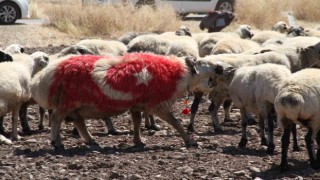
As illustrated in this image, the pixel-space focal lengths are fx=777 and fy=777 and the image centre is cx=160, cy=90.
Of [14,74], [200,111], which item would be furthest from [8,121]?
[200,111]

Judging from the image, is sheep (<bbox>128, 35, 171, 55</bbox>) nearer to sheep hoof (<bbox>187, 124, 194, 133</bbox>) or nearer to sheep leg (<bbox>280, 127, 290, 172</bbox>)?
sheep hoof (<bbox>187, 124, 194, 133</bbox>)

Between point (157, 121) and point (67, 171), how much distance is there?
173 inches

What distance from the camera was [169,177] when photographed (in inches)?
379

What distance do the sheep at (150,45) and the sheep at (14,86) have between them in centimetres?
378

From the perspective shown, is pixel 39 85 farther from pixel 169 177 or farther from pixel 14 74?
pixel 169 177

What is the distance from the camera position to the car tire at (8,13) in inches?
1088

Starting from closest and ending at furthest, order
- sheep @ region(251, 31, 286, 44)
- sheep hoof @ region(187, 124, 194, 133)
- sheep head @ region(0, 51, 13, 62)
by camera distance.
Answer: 1. sheep hoof @ region(187, 124, 194, 133)
2. sheep head @ region(0, 51, 13, 62)
3. sheep @ region(251, 31, 286, 44)

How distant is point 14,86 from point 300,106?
4.61 metres

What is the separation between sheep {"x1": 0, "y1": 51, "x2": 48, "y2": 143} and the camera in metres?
11.8

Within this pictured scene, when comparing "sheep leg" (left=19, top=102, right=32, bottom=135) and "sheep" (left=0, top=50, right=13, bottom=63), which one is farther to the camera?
"sheep" (left=0, top=50, right=13, bottom=63)

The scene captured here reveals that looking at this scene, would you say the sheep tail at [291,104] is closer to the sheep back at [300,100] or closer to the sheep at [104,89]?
the sheep back at [300,100]

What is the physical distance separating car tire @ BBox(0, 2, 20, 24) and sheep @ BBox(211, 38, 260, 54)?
13323mm

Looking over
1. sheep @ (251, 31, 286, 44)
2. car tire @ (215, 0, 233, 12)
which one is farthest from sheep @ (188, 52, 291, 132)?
car tire @ (215, 0, 233, 12)

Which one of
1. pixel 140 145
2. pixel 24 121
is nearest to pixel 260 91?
pixel 140 145
